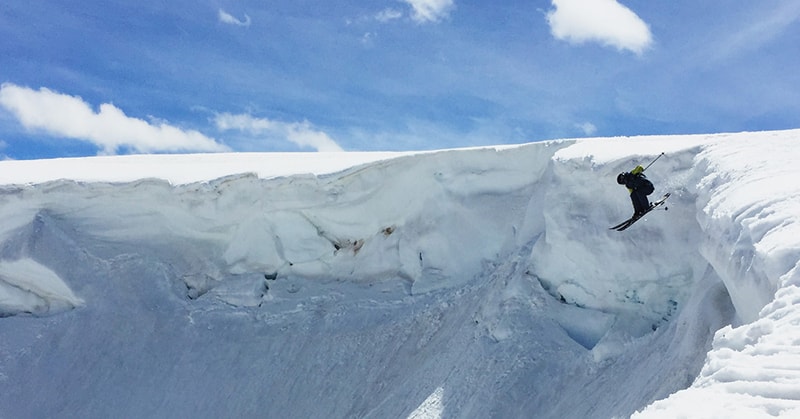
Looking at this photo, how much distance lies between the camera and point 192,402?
556 inches

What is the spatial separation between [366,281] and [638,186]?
261 inches

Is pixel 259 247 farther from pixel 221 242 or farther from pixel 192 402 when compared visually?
pixel 192 402

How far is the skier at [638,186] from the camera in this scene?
9.91 meters

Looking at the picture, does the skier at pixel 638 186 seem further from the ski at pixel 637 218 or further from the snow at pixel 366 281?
the snow at pixel 366 281

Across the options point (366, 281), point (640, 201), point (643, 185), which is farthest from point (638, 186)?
point (366, 281)

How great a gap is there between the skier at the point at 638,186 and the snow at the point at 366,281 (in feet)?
1.92

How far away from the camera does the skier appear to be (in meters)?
9.91

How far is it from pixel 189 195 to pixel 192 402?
166 inches

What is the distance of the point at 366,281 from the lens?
15.1 metres

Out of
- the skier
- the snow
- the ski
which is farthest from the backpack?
the snow

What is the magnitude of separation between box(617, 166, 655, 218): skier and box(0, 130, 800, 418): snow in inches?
23.1

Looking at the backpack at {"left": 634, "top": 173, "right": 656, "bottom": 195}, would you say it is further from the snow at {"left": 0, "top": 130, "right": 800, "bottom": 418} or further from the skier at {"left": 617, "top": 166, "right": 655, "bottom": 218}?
the snow at {"left": 0, "top": 130, "right": 800, "bottom": 418}

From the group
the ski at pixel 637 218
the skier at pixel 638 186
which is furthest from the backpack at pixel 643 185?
the ski at pixel 637 218

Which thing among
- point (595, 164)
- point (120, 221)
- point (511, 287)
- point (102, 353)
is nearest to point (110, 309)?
point (102, 353)
